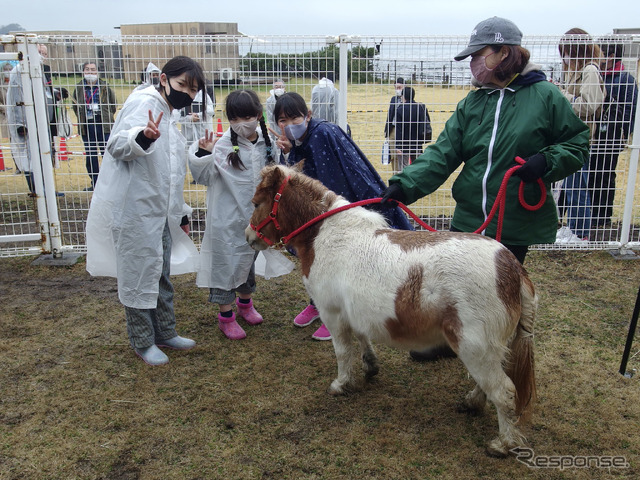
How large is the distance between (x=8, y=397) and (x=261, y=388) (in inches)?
73.8

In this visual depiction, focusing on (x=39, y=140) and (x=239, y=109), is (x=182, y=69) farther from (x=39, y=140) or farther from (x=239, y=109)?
(x=39, y=140)

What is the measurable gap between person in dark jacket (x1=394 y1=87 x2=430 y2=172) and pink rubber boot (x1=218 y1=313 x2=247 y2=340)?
128 inches

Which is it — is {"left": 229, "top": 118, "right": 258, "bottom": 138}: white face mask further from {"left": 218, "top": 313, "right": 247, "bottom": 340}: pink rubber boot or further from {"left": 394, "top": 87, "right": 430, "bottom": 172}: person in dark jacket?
{"left": 394, "top": 87, "right": 430, "bottom": 172}: person in dark jacket

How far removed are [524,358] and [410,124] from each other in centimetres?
416

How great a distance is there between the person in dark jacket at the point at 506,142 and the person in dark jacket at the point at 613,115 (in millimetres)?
3933

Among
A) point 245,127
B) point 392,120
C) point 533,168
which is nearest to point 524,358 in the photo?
point 533,168

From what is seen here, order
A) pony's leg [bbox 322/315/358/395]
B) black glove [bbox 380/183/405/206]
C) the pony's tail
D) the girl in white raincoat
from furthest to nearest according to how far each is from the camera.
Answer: the girl in white raincoat, pony's leg [bbox 322/315/358/395], black glove [bbox 380/183/405/206], the pony's tail

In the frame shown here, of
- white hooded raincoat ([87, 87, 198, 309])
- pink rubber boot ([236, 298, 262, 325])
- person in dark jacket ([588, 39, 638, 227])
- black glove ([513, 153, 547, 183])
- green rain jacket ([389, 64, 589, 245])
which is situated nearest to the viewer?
black glove ([513, 153, 547, 183])

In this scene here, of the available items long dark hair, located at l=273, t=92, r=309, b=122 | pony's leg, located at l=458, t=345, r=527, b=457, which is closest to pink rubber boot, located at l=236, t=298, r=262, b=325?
long dark hair, located at l=273, t=92, r=309, b=122

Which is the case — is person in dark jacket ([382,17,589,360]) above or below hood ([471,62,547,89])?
below

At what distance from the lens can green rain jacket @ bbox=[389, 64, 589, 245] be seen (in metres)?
3.34

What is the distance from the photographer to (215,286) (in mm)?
4715

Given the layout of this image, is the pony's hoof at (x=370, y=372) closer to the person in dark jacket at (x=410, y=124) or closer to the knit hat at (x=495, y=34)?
the knit hat at (x=495, y=34)

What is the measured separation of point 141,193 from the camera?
3.87 metres
